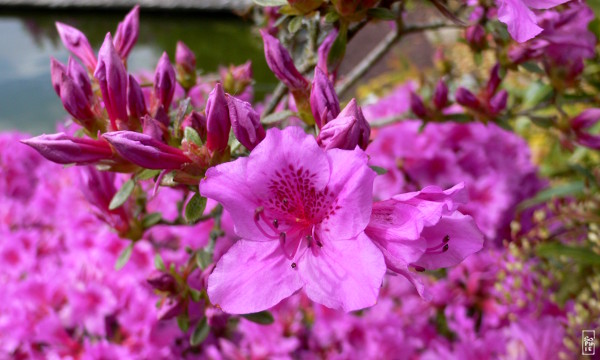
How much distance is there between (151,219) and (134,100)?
26 cm

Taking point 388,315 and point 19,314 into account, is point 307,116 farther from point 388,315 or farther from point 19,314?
point 19,314

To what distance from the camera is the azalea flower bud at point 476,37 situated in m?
0.82

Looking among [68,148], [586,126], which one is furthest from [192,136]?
[586,126]

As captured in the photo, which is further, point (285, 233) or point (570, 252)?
point (570, 252)

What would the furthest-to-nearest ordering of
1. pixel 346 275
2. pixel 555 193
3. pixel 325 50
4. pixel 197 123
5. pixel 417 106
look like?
pixel 555 193 < pixel 417 106 < pixel 325 50 < pixel 197 123 < pixel 346 275

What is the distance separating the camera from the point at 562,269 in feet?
3.67

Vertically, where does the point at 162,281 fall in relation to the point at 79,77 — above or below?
below

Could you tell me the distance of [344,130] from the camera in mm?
480

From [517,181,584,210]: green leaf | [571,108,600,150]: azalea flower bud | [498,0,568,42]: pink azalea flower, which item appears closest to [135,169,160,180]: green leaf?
[498,0,568,42]: pink azalea flower

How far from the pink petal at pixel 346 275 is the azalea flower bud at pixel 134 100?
0.90ft

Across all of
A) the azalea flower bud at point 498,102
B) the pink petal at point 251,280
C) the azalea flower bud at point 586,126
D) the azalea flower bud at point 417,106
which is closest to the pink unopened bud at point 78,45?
the pink petal at point 251,280

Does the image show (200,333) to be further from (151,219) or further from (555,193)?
(555,193)

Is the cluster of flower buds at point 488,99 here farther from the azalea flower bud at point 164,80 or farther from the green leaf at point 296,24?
the azalea flower bud at point 164,80

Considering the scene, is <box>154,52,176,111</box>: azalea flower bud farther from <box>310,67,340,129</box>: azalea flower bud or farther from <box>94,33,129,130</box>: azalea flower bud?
<box>310,67,340,129</box>: azalea flower bud
